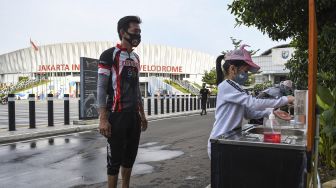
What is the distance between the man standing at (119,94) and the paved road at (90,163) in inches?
58.6

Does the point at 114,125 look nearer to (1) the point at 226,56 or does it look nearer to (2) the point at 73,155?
(1) the point at 226,56

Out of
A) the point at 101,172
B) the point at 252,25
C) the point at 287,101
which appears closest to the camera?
the point at 287,101

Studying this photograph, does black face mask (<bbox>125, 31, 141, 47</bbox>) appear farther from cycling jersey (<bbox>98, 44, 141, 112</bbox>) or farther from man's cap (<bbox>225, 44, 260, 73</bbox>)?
man's cap (<bbox>225, 44, 260, 73</bbox>)

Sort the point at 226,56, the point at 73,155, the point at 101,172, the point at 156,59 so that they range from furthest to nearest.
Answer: the point at 156,59 < the point at 73,155 < the point at 101,172 < the point at 226,56

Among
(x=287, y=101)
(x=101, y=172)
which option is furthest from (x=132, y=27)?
(x=101, y=172)

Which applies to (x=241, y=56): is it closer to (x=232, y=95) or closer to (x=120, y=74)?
(x=232, y=95)

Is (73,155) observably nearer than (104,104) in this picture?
No

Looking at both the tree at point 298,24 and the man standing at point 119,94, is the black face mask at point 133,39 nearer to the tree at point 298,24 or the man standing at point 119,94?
the man standing at point 119,94

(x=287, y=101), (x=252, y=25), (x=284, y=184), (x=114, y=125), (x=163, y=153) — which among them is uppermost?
(x=252, y=25)

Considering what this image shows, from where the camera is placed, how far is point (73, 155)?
7438 millimetres

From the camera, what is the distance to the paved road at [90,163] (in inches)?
210

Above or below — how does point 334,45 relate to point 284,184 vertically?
above

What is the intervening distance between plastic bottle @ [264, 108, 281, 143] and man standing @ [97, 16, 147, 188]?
3.99ft

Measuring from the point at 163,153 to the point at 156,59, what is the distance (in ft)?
276
